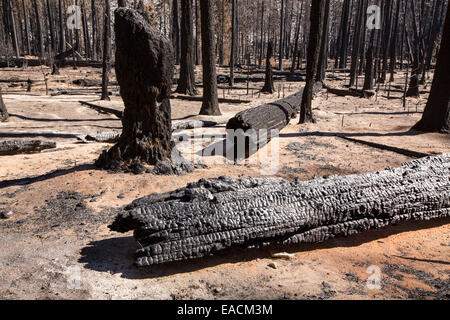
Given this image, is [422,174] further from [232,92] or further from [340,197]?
[232,92]

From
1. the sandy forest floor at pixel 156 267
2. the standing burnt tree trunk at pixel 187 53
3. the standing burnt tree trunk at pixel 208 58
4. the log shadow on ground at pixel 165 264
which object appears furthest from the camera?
the standing burnt tree trunk at pixel 187 53

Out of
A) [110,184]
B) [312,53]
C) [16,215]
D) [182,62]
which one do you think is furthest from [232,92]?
[16,215]

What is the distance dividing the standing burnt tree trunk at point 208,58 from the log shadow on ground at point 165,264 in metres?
8.67

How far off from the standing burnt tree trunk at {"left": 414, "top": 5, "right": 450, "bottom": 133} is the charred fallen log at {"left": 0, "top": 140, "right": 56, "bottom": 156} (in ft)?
32.4

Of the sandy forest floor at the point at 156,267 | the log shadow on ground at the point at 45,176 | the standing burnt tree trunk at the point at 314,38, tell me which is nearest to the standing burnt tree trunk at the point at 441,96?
A: the sandy forest floor at the point at 156,267

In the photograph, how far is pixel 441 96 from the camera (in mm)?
9688

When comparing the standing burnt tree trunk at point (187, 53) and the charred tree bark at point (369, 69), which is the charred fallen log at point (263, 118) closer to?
the standing burnt tree trunk at point (187, 53)

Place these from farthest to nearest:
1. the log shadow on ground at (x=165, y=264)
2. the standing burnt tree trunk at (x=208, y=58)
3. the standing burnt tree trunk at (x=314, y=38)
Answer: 1. the standing burnt tree trunk at (x=208, y=58)
2. the standing burnt tree trunk at (x=314, y=38)
3. the log shadow on ground at (x=165, y=264)

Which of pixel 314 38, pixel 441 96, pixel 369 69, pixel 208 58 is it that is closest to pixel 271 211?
pixel 314 38

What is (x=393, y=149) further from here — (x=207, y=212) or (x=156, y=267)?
(x=156, y=267)

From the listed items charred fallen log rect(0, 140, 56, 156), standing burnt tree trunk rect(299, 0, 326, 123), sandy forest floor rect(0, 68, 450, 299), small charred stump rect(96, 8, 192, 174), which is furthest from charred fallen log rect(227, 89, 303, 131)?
charred fallen log rect(0, 140, 56, 156)

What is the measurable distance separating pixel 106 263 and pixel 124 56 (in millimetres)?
3905

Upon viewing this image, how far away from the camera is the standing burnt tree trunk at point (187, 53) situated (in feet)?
52.1

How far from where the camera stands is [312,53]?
10375mm
